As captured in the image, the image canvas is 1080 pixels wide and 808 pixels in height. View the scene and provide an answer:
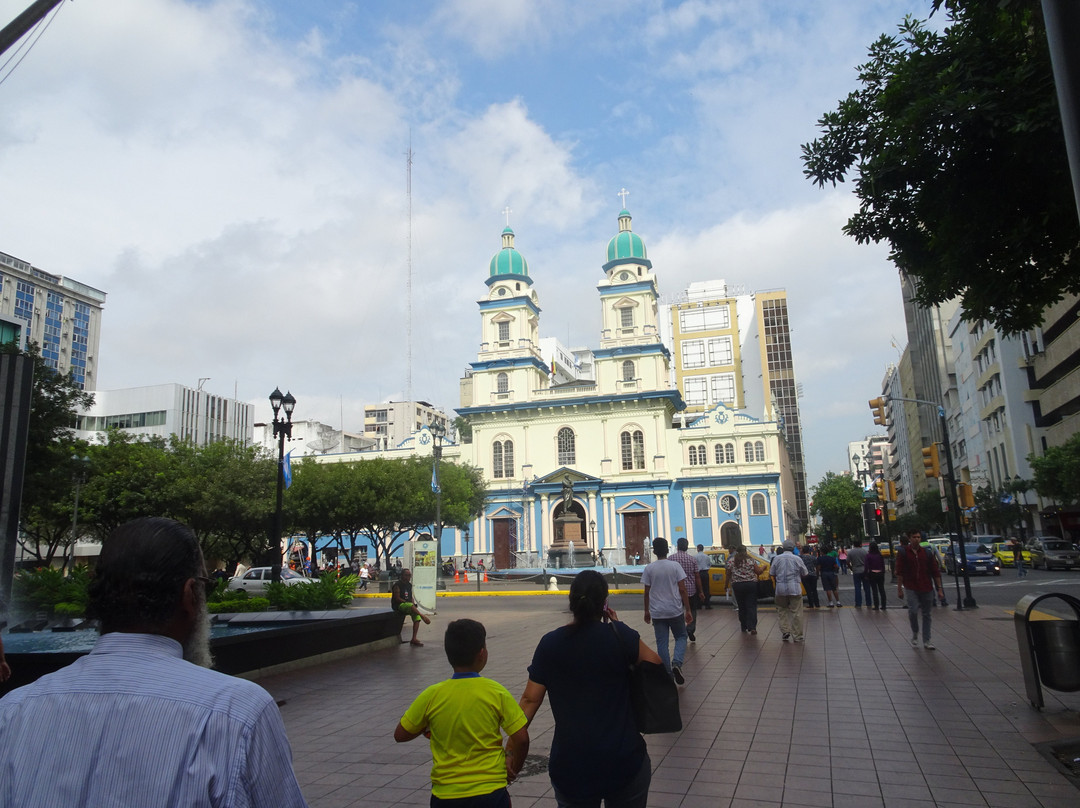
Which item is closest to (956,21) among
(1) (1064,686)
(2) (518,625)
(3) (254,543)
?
(1) (1064,686)

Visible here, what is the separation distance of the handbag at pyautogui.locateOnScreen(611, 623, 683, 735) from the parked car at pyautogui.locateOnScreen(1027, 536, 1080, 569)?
3725 cm

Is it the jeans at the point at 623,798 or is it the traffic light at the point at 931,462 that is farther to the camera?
the traffic light at the point at 931,462

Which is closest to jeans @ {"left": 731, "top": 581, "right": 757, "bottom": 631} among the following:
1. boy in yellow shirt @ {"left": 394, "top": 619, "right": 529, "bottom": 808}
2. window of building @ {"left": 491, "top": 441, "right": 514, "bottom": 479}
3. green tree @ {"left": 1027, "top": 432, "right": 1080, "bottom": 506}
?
boy in yellow shirt @ {"left": 394, "top": 619, "right": 529, "bottom": 808}

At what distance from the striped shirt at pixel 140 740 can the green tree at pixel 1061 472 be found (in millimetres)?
42678

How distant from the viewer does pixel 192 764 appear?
167 centimetres

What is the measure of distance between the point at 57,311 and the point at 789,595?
9081cm

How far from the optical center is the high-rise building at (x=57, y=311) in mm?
78688

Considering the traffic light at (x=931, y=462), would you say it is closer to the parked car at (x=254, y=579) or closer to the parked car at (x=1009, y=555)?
the parked car at (x=1009, y=555)

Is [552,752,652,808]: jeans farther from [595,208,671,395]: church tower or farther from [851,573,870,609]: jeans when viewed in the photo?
[595,208,671,395]: church tower

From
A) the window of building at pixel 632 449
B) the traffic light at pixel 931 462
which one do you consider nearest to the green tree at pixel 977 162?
the traffic light at pixel 931 462

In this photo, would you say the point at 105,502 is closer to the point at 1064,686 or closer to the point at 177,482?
the point at 177,482

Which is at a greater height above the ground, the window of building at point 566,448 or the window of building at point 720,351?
the window of building at point 720,351

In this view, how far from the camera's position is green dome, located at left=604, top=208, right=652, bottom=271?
5825 centimetres

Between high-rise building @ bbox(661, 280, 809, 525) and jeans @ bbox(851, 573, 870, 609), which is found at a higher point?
high-rise building @ bbox(661, 280, 809, 525)
